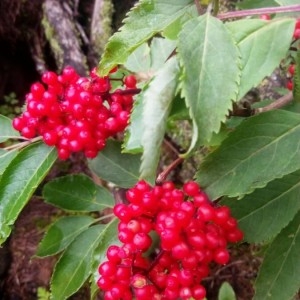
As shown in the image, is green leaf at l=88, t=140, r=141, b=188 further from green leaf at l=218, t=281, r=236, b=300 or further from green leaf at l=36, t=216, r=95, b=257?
green leaf at l=218, t=281, r=236, b=300

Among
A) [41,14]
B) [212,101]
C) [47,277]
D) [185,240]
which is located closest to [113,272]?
[185,240]

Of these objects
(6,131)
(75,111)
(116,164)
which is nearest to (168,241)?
(75,111)

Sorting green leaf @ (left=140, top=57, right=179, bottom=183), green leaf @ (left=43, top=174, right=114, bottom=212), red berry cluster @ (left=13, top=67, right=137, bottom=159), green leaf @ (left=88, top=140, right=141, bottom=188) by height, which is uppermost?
green leaf @ (left=140, top=57, right=179, bottom=183)

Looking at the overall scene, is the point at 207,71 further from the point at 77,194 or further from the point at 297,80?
the point at 77,194

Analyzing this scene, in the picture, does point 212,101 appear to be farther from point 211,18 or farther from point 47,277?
point 47,277

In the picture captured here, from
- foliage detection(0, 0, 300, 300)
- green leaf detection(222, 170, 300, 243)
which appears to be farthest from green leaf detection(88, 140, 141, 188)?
green leaf detection(222, 170, 300, 243)

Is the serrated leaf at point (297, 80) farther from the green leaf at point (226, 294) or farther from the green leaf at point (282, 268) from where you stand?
the green leaf at point (226, 294)
